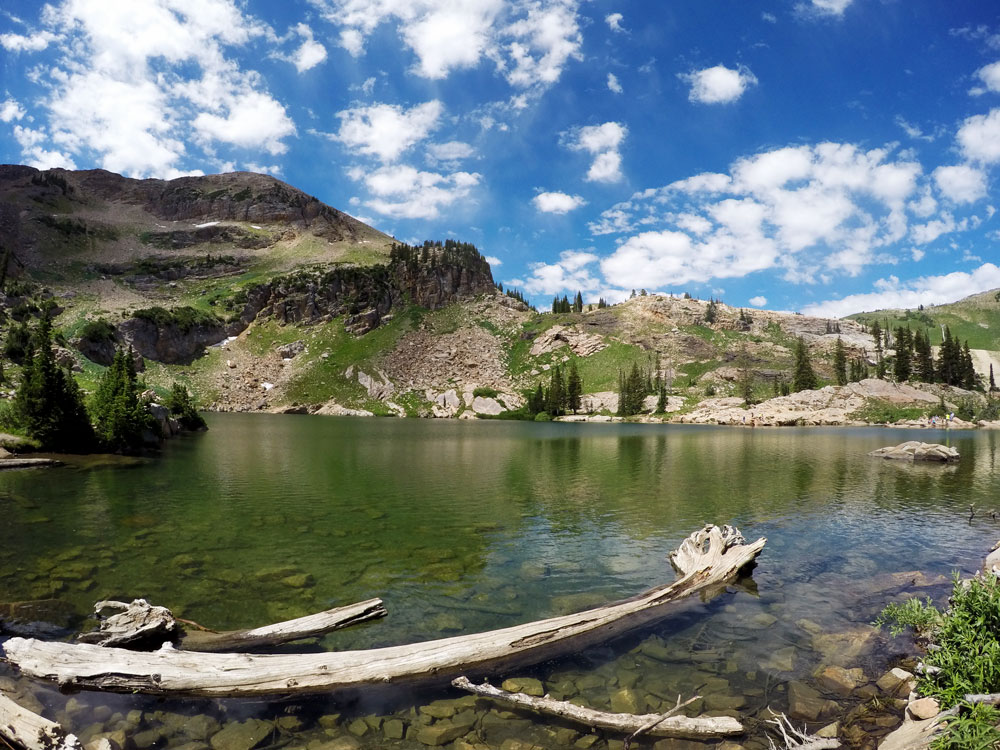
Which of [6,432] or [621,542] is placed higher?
[6,432]

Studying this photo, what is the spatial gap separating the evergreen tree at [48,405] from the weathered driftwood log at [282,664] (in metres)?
46.8

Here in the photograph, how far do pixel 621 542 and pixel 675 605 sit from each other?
357 inches

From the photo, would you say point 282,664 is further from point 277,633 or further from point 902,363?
point 902,363

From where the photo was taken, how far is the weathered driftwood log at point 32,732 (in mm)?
9000

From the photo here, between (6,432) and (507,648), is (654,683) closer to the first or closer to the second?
(507,648)

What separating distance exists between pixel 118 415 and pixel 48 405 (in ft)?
21.8

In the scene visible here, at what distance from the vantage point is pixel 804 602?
19.2m

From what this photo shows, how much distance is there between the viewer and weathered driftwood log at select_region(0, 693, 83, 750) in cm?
900

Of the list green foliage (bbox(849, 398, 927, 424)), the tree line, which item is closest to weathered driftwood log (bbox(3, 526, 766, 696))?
the tree line

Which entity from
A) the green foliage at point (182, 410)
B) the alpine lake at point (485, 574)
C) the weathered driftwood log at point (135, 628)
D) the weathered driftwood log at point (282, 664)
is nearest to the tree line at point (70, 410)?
the alpine lake at point (485, 574)

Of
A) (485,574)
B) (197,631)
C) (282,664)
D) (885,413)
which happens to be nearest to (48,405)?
(197,631)

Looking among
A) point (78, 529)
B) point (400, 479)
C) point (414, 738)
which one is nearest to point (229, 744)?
point (414, 738)

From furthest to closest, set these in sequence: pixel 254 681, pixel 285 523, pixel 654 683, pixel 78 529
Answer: pixel 285 523 < pixel 78 529 < pixel 654 683 < pixel 254 681

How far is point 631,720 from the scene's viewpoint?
11031 mm
